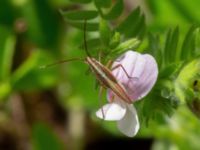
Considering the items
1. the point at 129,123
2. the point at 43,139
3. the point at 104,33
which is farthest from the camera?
the point at 43,139

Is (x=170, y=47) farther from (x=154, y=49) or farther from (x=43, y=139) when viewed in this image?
(x=43, y=139)

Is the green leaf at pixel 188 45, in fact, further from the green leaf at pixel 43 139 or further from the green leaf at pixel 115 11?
the green leaf at pixel 43 139

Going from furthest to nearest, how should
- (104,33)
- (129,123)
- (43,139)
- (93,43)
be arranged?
(43,139)
(93,43)
(104,33)
(129,123)

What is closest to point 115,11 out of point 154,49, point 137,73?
point 154,49

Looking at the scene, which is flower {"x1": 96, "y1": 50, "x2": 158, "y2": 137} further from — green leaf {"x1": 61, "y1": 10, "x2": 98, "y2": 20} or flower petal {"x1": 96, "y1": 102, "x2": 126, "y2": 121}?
green leaf {"x1": 61, "y1": 10, "x2": 98, "y2": 20}

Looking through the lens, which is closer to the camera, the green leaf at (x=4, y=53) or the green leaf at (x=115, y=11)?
the green leaf at (x=115, y=11)

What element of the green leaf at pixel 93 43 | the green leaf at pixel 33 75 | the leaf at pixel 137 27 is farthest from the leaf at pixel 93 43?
the green leaf at pixel 33 75

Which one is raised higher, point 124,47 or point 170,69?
point 124,47

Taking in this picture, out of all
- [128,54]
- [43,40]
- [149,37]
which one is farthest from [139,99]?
[43,40]
